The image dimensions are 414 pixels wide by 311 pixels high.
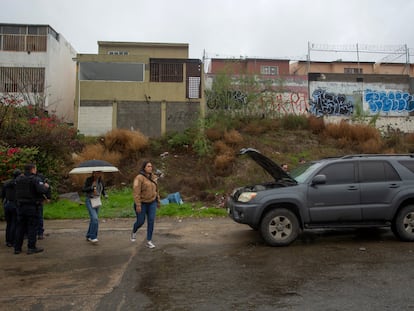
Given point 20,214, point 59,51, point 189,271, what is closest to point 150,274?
point 189,271

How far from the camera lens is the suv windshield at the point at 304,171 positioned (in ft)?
24.6

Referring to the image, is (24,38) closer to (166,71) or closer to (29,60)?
(29,60)

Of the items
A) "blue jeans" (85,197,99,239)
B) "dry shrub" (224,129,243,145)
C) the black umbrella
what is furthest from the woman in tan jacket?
"dry shrub" (224,129,243,145)

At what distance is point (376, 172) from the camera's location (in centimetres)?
752

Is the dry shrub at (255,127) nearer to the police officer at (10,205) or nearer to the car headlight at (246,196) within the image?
the car headlight at (246,196)

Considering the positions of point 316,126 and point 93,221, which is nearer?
point 93,221

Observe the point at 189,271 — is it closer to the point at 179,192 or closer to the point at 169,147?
the point at 179,192

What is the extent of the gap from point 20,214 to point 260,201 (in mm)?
4502

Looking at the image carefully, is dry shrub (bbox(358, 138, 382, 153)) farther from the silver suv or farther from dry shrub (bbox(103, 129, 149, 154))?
the silver suv

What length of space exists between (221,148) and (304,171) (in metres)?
9.55

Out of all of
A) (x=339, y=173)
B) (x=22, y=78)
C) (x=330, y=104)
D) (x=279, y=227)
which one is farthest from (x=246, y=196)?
(x=22, y=78)

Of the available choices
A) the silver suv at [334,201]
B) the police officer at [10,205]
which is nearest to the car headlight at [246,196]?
the silver suv at [334,201]

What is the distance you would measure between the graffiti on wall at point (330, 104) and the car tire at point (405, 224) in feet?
62.2

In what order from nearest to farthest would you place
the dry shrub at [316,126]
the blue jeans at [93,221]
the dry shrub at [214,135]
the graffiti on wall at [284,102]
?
1. the blue jeans at [93,221]
2. the dry shrub at [214,135]
3. the dry shrub at [316,126]
4. the graffiti on wall at [284,102]
